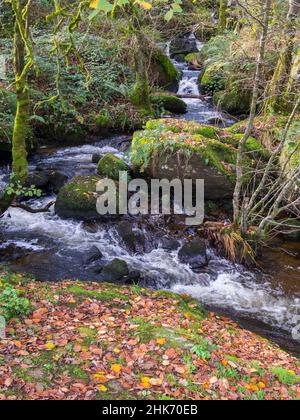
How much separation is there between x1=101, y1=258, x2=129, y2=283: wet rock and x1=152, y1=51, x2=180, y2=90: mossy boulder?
11.1 metres

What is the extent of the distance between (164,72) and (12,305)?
46.4ft

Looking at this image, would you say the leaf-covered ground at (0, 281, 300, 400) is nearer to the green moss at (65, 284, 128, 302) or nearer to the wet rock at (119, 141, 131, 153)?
the green moss at (65, 284, 128, 302)

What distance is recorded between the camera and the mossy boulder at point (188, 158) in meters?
9.48

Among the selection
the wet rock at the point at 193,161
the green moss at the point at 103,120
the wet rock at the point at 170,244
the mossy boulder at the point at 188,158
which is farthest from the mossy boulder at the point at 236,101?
the wet rock at the point at 170,244

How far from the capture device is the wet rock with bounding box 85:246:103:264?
8.11 metres

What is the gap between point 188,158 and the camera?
9492 millimetres

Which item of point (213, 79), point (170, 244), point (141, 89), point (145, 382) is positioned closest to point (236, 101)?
point (213, 79)

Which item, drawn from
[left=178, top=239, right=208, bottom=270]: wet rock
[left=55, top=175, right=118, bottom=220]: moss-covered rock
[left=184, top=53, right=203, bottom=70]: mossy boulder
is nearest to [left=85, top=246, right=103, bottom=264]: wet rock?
[left=55, top=175, right=118, bottom=220]: moss-covered rock

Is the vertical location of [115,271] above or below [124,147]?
below

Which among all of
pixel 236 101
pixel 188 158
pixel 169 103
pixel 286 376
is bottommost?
pixel 286 376

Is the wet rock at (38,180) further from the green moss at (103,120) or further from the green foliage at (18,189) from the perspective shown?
the green moss at (103,120)

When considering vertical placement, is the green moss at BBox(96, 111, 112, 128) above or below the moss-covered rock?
above

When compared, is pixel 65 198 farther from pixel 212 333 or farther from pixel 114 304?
pixel 212 333

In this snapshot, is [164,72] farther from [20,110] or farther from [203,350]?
[203,350]
